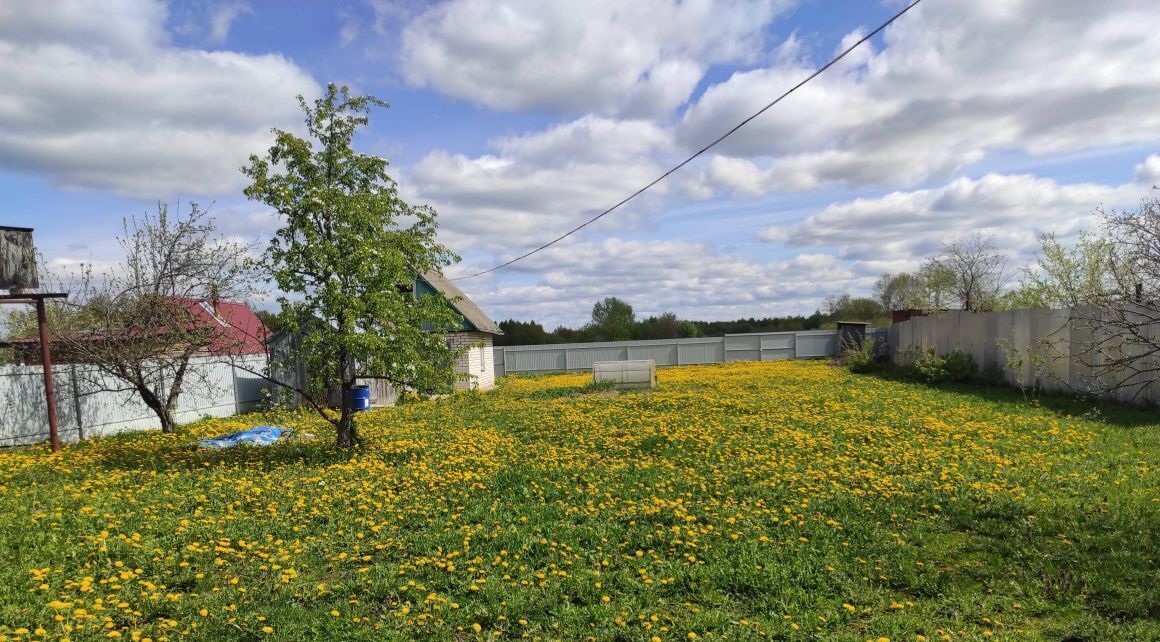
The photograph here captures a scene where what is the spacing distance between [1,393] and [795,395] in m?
17.6

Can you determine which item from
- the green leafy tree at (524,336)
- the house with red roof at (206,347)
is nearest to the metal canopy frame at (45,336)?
the house with red roof at (206,347)

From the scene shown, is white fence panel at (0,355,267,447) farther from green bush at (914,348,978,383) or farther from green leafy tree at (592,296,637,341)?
green leafy tree at (592,296,637,341)

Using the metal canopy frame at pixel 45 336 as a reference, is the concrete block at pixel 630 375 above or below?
below

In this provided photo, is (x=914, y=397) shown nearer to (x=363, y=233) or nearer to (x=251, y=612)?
(x=363, y=233)

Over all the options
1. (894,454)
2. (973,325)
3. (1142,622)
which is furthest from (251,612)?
(973,325)

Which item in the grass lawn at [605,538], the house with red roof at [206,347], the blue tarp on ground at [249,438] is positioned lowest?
the grass lawn at [605,538]

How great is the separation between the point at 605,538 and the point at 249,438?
8705mm

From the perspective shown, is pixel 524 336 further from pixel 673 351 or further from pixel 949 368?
pixel 949 368

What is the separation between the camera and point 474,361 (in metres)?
24.2

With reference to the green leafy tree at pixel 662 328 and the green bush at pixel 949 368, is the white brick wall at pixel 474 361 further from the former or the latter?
the green leafy tree at pixel 662 328

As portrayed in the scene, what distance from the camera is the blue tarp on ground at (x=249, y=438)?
11.6 metres

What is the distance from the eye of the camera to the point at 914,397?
53.2ft

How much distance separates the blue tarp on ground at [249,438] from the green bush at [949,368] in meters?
18.0

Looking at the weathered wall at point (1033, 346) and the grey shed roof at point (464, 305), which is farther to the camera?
the grey shed roof at point (464, 305)
